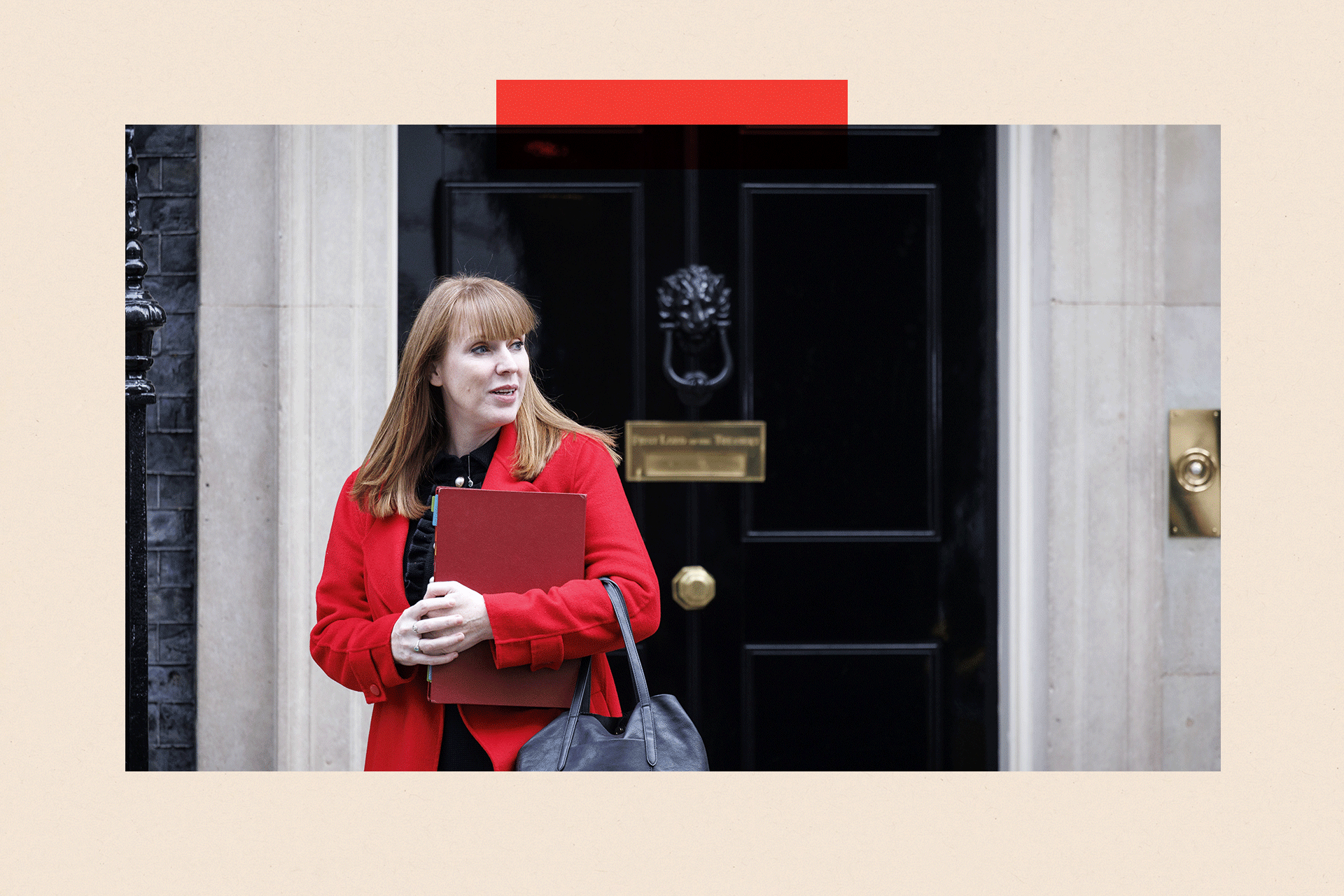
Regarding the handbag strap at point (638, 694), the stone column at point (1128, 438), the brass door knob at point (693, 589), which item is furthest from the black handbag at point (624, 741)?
the stone column at point (1128, 438)

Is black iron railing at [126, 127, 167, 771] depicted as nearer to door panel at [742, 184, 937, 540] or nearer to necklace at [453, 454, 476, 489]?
necklace at [453, 454, 476, 489]

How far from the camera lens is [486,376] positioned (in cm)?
174

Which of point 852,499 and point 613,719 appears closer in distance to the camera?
point 613,719

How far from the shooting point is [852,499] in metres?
2.88

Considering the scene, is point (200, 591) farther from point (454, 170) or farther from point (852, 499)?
point (852, 499)

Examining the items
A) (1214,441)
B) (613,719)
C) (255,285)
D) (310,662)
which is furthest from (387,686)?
(1214,441)

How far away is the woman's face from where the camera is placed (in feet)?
5.71

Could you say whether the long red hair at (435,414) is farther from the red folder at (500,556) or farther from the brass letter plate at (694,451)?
the brass letter plate at (694,451)

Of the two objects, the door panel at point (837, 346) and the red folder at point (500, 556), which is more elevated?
the door panel at point (837, 346)

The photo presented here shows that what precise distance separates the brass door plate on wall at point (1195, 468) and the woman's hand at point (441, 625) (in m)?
2.12

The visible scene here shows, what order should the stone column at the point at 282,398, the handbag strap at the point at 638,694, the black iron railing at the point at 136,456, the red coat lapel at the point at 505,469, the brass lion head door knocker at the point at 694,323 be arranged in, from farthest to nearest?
the brass lion head door knocker at the point at 694,323
the stone column at the point at 282,398
the black iron railing at the point at 136,456
the red coat lapel at the point at 505,469
the handbag strap at the point at 638,694

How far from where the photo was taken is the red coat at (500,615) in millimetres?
1634

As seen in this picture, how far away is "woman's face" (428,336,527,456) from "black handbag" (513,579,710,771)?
392 millimetres

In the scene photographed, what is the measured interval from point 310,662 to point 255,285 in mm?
1112
